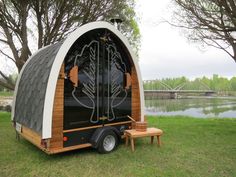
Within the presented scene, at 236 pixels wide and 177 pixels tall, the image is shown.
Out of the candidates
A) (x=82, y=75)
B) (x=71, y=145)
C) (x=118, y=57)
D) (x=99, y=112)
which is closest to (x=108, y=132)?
(x=99, y=112)

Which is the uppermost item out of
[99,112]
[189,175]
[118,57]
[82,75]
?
[118,57]

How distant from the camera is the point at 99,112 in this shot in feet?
18.1

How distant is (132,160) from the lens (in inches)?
196

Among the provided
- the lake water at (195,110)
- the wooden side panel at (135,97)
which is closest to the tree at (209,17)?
the wooden side panel at (135,97)

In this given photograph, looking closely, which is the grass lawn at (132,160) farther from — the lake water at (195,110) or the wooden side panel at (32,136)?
the lake water at (195,110)

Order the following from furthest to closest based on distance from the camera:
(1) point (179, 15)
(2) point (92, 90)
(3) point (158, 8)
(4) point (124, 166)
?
(3) point (158, 8) → (1) point (179, 15) → (2) point (92, 90) → (4) point (124, 166)

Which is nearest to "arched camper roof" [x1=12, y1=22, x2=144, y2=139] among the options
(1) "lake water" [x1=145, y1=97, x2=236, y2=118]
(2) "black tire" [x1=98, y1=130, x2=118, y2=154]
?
(2) "black tire" [x1=98, y1=130, x2=118, y2=154]

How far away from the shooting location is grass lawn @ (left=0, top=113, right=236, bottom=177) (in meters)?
4.32

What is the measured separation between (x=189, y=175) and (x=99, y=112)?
253cm

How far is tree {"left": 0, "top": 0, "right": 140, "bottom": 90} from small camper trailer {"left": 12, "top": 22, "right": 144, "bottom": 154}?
198 inches

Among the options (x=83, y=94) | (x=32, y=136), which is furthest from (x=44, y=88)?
(x=32, y=136)

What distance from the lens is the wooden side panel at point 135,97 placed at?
647 centimetres

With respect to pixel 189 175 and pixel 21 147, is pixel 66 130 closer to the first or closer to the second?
pixel 21 147

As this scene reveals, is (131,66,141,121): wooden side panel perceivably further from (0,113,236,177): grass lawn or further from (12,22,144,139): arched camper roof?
(0,113,236,177): grass lawn
